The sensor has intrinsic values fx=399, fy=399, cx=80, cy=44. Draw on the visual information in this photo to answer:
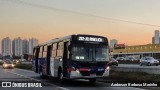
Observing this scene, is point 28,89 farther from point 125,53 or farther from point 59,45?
point 125,53

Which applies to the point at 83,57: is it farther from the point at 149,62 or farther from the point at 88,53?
the point at 149,62

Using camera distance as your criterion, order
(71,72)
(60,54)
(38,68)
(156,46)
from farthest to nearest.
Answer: (156,46)
(38,68)
(60,54)
(71,72)

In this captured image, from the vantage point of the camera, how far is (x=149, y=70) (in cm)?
3231

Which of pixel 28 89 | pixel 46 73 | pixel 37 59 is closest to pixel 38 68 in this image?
pixel 37 59

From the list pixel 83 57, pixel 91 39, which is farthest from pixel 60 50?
pixel 83 57

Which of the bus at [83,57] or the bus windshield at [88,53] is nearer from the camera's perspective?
the bus at [83,57]

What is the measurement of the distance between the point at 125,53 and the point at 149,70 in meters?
114

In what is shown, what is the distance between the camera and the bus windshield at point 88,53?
77.8 feet

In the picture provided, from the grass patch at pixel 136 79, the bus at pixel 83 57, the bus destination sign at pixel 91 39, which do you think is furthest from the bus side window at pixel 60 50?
the grass patch at pixel 136 79

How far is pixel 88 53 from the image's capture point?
78.4ft

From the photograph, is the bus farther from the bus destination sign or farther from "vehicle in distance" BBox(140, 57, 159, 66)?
"vehicle in distance" BBox(140, 57, 159, 66)

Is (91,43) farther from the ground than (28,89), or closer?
farther from the ground

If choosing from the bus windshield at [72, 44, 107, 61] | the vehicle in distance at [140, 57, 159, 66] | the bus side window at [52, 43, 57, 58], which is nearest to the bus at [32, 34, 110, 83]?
the bus windshield at [72, 44, 107, 61]

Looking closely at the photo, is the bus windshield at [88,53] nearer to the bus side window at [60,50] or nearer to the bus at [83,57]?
the bus at [83,57]
